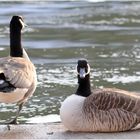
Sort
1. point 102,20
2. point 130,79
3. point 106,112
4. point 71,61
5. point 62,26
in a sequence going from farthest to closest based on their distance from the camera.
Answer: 1. point 102,20
2. point 62,26
3. point 71,61
4. point 130,79
5. point 106,112

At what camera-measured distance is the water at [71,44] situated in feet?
34.2

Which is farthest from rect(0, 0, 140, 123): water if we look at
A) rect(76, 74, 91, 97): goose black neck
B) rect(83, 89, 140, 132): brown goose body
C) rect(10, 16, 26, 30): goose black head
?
rect(83, 89, 140, 132): brown goose body

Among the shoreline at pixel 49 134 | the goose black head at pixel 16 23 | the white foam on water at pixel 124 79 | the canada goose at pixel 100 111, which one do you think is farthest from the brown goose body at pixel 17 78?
the white foam on water at pixel 124 79

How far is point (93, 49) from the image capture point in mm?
14656

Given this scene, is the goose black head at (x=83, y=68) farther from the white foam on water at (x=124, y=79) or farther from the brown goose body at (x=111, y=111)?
the white foam on water at (x=124, y=79)

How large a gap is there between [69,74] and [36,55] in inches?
91.0

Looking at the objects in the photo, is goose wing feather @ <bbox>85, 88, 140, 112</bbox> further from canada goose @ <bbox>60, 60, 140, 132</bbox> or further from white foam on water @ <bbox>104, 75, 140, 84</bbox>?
white foam on water @ <bbox>104, 75, 140, 84</bbox>

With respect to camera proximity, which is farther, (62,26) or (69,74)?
(62,26)

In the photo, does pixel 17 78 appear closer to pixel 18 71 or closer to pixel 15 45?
pixel 18 71

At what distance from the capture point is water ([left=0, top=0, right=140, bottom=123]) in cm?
1041

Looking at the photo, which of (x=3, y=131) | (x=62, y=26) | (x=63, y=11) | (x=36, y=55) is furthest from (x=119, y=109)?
(x=63, y=11)

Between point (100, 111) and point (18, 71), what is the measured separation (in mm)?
1101

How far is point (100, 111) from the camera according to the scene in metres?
6.94

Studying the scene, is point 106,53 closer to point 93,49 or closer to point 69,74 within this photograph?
point 93,49
